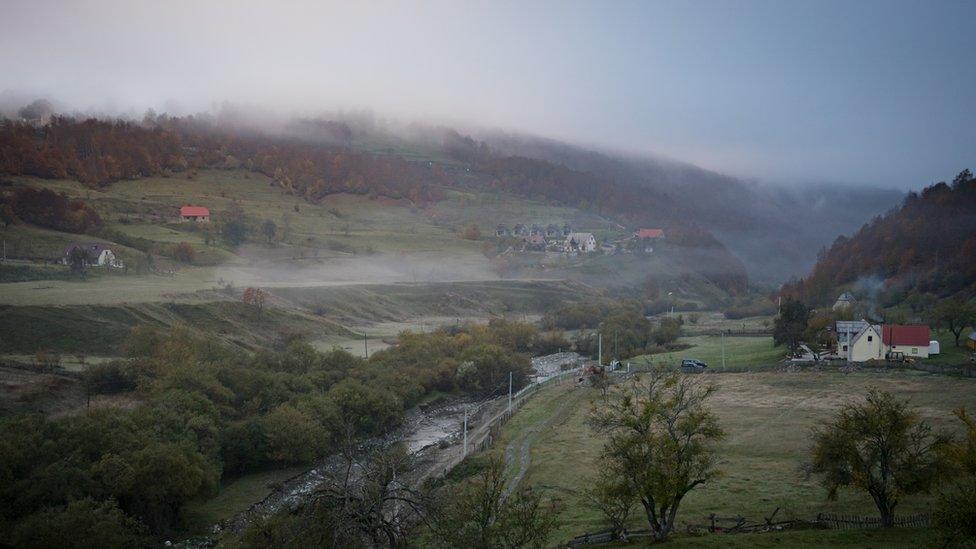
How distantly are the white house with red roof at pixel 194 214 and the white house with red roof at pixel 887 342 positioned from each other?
334 feet

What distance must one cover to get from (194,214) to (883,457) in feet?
381

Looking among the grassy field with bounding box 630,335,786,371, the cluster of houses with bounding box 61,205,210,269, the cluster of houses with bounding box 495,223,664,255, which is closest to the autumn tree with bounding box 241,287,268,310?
the cluster of houses with bounding box 61,205,210,269

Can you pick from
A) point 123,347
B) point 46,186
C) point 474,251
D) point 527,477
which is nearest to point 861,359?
point 527,477

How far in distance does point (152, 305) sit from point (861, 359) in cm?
6948

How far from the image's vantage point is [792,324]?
68.1m

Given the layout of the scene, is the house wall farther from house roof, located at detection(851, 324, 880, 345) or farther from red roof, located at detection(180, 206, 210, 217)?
red roof, located at detection(180, 206, 210, 217)

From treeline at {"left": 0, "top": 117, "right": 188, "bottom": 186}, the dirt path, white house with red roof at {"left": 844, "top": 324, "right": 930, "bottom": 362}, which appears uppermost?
treeline at {"left": 0, "top": 117, "right": 188, "bottom": 186}

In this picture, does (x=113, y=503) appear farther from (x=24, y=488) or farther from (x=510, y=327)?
(x=510, y=327)

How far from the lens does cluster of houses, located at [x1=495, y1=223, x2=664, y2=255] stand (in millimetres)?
169500

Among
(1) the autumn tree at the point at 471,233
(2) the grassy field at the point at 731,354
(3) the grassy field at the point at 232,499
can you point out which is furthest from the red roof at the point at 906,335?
(1) the autumn tree at the point at 471,233

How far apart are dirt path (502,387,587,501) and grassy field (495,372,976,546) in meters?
0.41

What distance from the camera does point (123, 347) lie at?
58.7 m

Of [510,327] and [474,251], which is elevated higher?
[474,251]

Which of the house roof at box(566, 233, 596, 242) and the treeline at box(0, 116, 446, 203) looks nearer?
the treeline at box(0, 116, 446, 203)
